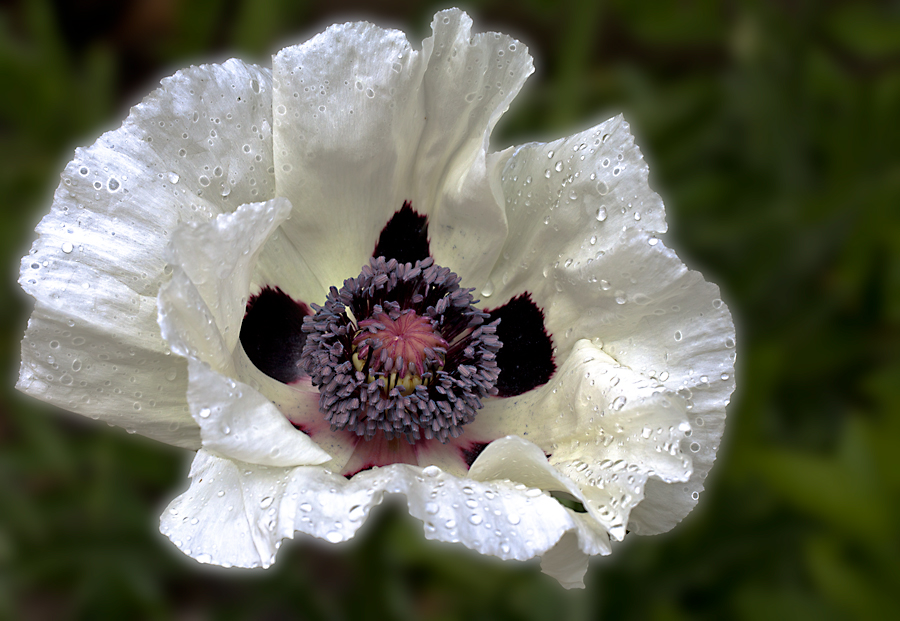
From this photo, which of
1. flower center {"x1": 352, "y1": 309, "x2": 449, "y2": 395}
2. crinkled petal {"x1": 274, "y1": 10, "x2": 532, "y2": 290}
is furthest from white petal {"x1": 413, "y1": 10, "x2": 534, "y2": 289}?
flower center {"x1": 352, "y1": 309, "x2": 449, "y2": 395}

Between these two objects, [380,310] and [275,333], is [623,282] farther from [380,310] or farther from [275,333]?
[275,333]

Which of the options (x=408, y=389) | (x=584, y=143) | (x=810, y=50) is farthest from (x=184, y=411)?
(x=810, y=50)

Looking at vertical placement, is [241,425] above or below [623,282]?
above

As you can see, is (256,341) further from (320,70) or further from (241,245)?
(320,70)

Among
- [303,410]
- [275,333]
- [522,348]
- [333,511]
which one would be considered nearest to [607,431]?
[522,348]

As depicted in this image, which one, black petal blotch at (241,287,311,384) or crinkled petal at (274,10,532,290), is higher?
crinkled petal at (274,10,532,290)

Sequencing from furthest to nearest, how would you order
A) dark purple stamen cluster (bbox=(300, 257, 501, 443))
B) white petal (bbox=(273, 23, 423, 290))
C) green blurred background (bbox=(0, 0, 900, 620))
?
1. green blurred background (bbox=(0, 0, 900, 620))
2. dark purple stamen cluster (bbox=(300, 257, 501, 443))
3. white petal (bbox=(273, 23, 423, 290))

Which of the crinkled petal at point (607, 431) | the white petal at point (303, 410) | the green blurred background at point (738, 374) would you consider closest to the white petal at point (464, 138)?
the crinkled petal at point (607, 431)

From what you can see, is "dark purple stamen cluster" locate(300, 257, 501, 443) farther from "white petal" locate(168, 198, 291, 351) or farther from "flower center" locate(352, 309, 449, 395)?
"white petal" locate(168, 198, 291, 351)
